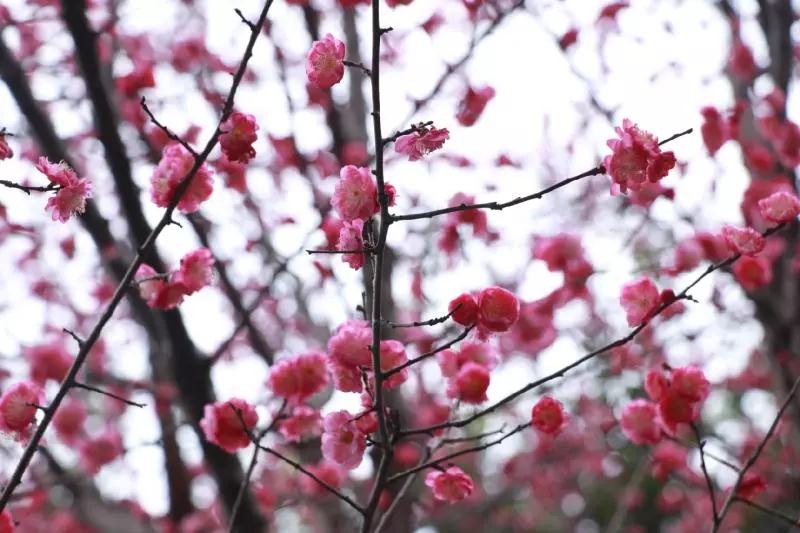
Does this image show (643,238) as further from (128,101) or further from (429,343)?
(128,101)

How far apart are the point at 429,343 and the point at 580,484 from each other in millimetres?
7401

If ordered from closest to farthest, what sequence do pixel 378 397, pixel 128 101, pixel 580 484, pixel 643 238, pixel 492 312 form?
pixel 378 397, pixel 492 312, pixel 128 101, pixel 643 238, pixel 580 484

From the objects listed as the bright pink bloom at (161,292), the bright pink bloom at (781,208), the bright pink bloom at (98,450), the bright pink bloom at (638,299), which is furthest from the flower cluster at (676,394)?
the bright pink bloom at (98,450)

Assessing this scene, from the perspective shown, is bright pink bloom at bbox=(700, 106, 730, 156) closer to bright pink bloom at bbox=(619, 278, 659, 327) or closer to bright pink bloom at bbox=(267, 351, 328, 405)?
bright pink bloom at bbox=(619, 278, 659, 327)

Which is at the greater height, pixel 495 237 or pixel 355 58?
pixel 355 58

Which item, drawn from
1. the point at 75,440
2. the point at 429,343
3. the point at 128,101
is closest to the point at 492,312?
the point at 429,343

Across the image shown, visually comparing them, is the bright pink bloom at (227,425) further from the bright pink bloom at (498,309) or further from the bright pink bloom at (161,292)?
the bright pink bloom at (498,309)

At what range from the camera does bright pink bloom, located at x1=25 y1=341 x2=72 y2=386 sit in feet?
14.3

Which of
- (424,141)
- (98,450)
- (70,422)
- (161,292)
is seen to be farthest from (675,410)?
(70,422)

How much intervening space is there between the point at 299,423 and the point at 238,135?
3.20 feet

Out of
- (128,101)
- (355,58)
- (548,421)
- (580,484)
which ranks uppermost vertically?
(580,484)

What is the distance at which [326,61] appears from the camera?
1753 millimetres

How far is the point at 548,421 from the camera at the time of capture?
208 centimetres

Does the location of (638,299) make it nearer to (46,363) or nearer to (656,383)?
(656,383)
